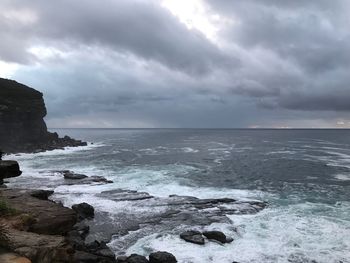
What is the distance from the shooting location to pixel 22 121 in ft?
365

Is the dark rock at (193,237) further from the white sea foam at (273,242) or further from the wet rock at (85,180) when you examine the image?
the wet rock at (85,180)

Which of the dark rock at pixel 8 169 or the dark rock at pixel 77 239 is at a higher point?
the dark rock at pixel 8 169

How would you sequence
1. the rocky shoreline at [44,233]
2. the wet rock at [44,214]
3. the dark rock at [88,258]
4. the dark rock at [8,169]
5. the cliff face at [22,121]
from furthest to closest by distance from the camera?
the cliff face at [22,121] → the dark rock at [8,169] → the dark rock at [88,258] → the wet rock at [44,214] → the rocky shoreline at [44,233]

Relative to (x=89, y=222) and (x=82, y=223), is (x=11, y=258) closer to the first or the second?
(x=82, y=223)

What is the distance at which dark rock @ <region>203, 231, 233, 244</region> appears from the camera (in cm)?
2822

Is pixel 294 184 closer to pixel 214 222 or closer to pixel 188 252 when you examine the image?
pixel 214 222

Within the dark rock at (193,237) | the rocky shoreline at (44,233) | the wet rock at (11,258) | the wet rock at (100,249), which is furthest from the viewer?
the dark rock at (193,237)

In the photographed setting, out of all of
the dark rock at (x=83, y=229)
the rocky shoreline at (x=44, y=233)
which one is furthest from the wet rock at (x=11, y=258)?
the dark rock at (x=83, y=229)

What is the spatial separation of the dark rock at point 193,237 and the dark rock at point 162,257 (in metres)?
3.89

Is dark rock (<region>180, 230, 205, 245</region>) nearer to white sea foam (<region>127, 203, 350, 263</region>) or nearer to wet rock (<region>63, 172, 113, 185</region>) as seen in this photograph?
white sea foam (<region>127, 203, 350, 263</region>)

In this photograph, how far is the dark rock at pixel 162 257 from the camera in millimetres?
23812

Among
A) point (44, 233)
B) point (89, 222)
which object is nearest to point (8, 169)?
point (89, 222)

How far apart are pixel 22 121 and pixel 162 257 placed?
3921 inches

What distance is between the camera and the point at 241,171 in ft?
216
